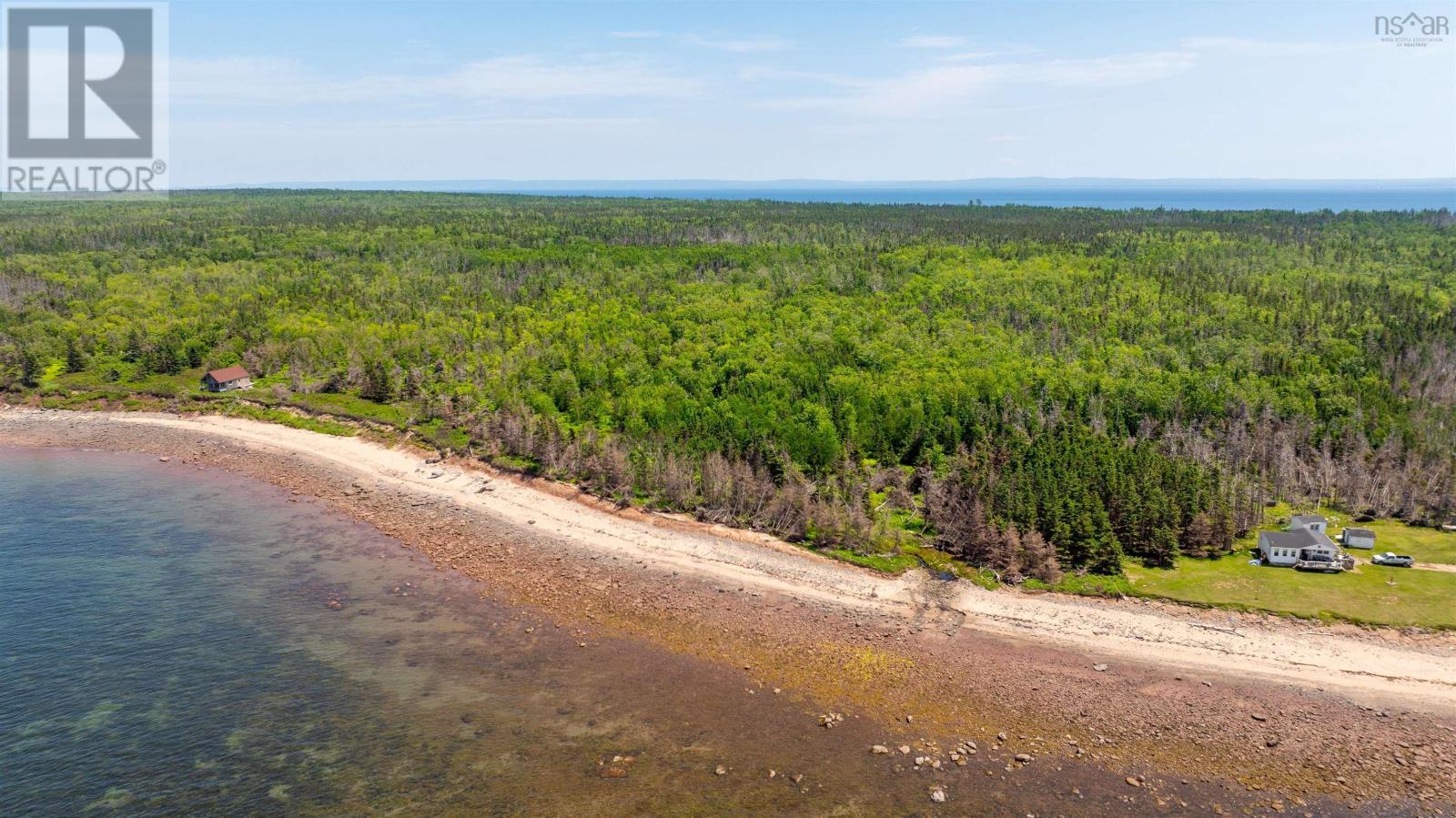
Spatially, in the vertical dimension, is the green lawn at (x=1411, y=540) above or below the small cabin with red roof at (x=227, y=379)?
below

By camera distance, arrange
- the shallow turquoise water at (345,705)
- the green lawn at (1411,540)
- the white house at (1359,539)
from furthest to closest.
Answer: the white house at (1359,539) < the green lawn at (1411,540) < the shallow turquoise water at (345,705)

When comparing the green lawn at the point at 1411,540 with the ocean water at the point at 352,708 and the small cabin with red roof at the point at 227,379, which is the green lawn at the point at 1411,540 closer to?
the ocean water at the point at 352,708

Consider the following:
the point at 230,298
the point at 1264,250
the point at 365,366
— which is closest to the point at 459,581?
the point at 365,366

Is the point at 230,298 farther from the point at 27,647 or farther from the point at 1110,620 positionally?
the point at 1110,620

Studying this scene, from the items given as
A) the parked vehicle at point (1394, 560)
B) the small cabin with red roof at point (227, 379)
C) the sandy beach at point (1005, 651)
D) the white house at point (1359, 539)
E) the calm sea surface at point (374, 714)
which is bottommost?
the calm sea surface at point (374, 714)

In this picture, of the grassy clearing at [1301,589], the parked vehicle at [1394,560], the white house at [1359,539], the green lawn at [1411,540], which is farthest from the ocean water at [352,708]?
the green lawn at [1411,540]

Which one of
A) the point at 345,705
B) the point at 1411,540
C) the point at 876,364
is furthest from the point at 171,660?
the point at 1411,540
